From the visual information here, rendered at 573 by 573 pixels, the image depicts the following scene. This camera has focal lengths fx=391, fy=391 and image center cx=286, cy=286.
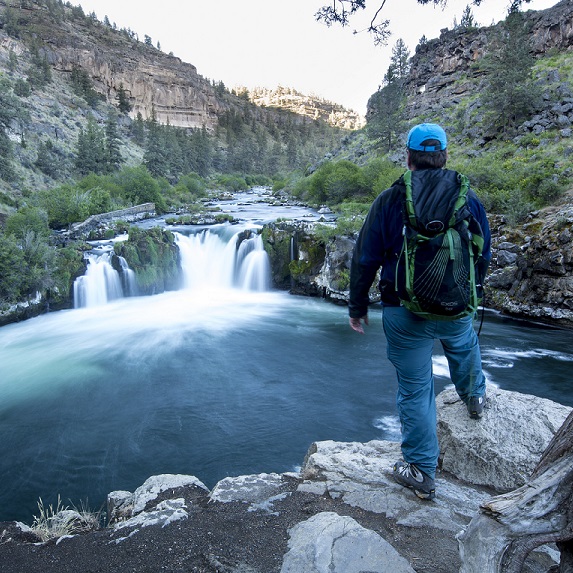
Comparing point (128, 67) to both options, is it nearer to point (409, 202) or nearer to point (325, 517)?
point (409, 202)

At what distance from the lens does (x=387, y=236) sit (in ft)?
8.01

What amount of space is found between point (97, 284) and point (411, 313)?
47.8 ft

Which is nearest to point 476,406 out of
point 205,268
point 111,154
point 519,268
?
point 519,268

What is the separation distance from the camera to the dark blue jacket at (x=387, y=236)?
232 cm

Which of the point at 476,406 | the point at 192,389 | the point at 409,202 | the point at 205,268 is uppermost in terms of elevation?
the point at 409,202

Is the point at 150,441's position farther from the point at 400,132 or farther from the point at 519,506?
the point at 400,132

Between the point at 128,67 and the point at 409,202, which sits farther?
the point at 128,67

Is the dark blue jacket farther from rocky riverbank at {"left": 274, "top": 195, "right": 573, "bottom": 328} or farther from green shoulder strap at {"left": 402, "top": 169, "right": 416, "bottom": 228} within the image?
rocky riverbank at {"left": 274, "top": 195, "right": 573, "bottom": 328}

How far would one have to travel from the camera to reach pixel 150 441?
6652 mm

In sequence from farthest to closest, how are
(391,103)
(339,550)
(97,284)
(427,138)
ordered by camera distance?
(391,103) < (97,284) < (427,138) < (339,550)

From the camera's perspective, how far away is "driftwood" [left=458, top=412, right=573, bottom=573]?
158cm

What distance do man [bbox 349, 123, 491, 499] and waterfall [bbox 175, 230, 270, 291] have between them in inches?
550

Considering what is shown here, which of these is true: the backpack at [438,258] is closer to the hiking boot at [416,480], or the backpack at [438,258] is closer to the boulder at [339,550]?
the hiking boot at [416,480]

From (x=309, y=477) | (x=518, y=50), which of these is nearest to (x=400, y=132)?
(x=518, y=50)
